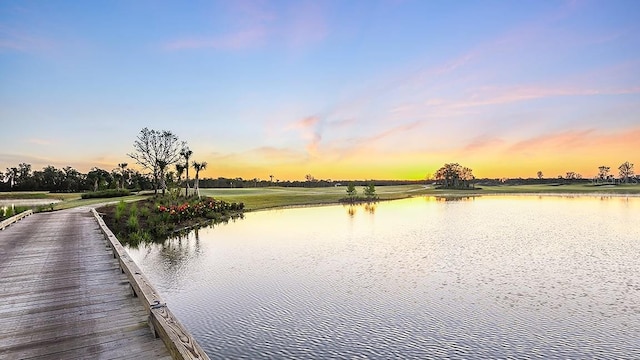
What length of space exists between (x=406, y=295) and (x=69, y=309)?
619 cm

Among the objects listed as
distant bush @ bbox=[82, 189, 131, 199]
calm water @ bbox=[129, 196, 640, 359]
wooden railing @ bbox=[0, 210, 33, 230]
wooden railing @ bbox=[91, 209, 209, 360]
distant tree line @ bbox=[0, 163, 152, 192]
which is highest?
distant tree line @ bbox=[0, 163, 152, 192]

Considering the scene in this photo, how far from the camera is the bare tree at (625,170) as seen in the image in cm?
10319

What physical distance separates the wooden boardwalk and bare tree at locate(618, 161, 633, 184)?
132684 mm

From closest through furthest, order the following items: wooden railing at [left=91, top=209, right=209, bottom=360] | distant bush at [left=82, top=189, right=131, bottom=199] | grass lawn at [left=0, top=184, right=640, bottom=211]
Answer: wooden railing at [left=91, top=209, right=209, bottom=360] < grass lawn at [left=0, top=184, right=640, bottom=211] < distant bush at [left=82, top=189, right=131, bottom=199]

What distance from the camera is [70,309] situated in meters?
5.10

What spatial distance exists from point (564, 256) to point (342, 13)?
14.9 metres

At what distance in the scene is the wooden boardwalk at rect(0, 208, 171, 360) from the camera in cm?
387

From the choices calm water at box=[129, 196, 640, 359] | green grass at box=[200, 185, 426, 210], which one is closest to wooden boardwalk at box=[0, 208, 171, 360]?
calm water at box=[129, 196, 640, 359]

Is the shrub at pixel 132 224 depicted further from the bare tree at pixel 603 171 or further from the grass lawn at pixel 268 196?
the bare tree at pixel 603 171

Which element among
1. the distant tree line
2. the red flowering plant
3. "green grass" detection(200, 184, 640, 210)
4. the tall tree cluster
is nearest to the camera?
the red flowering plant

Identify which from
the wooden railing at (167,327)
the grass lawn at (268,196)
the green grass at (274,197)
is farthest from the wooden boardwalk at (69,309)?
the green grass at (274,197)

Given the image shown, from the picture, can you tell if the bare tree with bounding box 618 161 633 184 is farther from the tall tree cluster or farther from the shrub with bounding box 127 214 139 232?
the shrub with bounding box 127 214 139 232

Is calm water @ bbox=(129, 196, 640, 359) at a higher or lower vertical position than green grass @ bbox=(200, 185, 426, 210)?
lower

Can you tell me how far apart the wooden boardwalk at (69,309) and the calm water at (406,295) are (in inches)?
55.2
